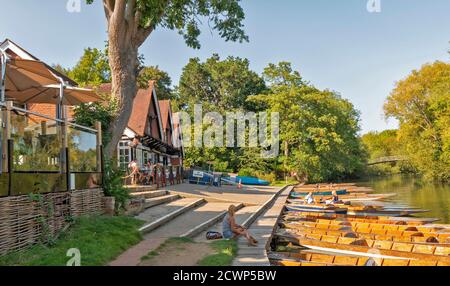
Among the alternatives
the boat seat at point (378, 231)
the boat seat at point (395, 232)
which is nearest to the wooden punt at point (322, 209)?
the boat seat at point (378, 231)

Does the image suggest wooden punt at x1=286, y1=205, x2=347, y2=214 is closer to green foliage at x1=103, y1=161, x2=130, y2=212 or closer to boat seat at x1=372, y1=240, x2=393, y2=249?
boat seat at x1=372, y1=240, x2=393, y2=249

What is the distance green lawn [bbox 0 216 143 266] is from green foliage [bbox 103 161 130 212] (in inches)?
59.1

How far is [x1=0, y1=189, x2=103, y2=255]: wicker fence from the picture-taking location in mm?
7211

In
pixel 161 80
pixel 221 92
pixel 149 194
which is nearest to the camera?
pixel 149 194

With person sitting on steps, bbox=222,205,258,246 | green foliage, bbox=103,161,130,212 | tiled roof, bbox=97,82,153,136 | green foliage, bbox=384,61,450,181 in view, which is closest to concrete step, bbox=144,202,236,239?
person sitting on steps, bbox=222,205,258,246

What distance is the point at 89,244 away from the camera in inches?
326

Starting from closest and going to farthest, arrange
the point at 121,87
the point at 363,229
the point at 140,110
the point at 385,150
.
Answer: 1. the point at 121,87
2. the point at 363,229
3. the point at 140,110
4. the point at 385,150

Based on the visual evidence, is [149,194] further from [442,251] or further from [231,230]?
[442,251]

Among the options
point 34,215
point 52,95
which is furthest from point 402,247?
point 52,95

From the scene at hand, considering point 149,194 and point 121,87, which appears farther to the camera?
point 149,194

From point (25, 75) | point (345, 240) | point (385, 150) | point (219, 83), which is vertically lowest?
point (345, 240)

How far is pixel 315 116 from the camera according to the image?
49000 mm

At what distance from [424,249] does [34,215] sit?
862cm
